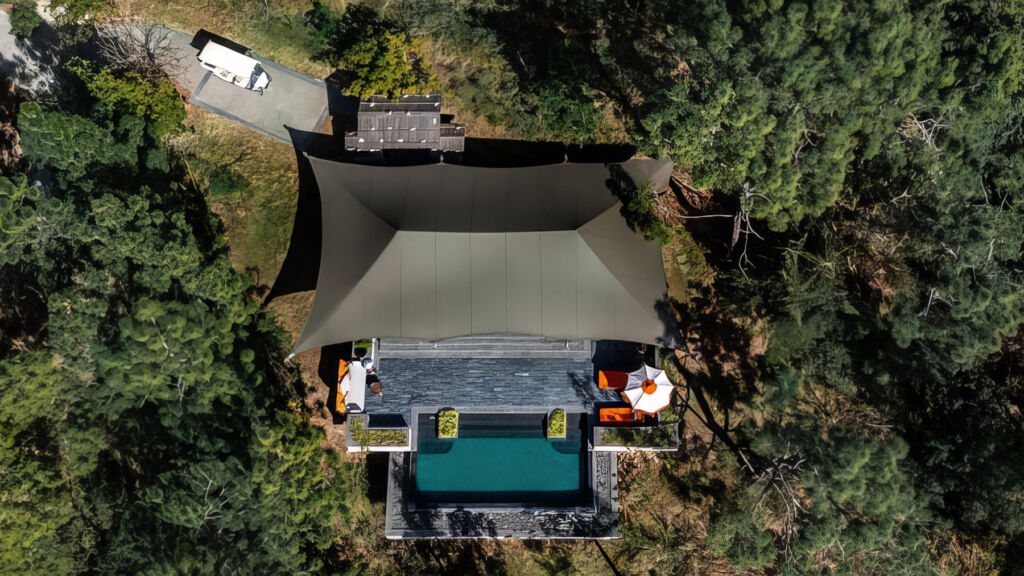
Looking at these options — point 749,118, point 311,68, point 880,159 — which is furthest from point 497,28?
point 880,159

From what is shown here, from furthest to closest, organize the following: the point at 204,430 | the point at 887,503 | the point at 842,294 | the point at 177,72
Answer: the point at 177,72 < the point at 842,294 < the point at 204,430 < the point at 887,503

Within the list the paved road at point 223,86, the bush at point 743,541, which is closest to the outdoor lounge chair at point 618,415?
the bush at point 743,541

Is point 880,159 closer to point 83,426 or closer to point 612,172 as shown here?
point 612,172

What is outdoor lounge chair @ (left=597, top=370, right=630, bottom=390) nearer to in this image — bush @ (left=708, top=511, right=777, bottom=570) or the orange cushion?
the orange cushion

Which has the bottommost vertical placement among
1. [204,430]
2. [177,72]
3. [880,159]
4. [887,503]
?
[887,503]

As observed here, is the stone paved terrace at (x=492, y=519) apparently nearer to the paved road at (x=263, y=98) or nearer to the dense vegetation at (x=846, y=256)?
the dense vegetation at (x=846, y=256)

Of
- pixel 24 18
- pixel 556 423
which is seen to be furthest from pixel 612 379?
pixel 24 18
